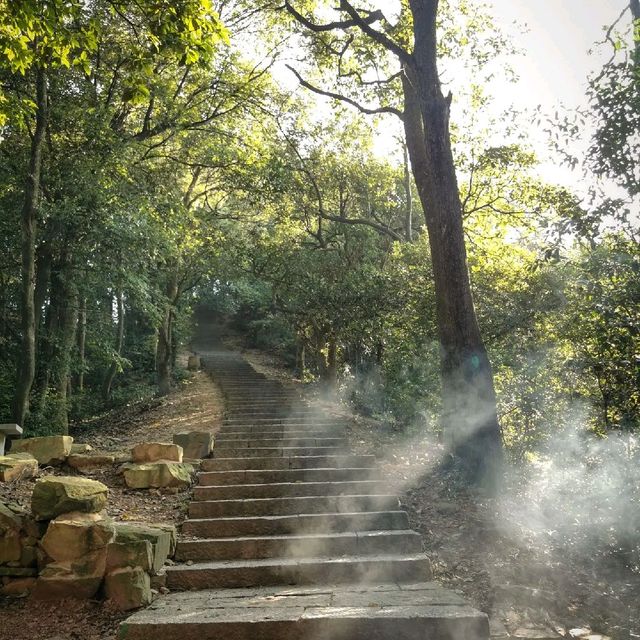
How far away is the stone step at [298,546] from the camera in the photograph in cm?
532

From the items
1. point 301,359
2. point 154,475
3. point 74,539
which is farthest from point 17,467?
point 301,359

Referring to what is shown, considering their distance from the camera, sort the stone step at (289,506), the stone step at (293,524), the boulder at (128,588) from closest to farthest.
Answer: the boulder at (128,588) → the stone step at (293,524) → the stone step at (289,506)

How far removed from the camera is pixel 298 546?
215 inches

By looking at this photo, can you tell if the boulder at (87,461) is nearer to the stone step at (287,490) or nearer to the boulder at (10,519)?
the stone step at (287,490)

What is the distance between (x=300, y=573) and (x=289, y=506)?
138cm

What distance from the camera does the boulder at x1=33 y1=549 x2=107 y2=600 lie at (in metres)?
4.46

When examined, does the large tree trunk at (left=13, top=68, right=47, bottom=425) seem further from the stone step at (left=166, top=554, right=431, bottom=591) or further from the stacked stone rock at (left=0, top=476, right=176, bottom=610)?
the stone step at (left=166, top=554, right=431, bottom=591)

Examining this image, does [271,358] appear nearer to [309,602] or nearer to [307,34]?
[307,34]

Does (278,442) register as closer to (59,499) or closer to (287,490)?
(287,490)

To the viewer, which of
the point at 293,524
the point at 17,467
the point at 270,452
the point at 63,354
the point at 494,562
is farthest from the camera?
the point at 63,354

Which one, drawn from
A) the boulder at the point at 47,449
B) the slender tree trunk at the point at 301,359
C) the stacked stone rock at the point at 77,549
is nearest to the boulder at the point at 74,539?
the stacked stone rock at the point at 77,549

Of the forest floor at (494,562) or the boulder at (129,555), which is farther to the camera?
the boulder at (129,555)

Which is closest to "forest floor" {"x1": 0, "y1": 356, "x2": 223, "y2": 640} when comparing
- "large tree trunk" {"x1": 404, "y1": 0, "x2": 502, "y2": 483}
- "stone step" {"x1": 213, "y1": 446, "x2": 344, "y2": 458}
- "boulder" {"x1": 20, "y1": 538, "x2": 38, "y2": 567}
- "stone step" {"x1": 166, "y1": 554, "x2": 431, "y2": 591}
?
"boulder" {"x1": 20, "y1": 538, "x2": 38, "y2": 567}

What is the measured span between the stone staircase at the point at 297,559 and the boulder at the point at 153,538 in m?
0.17
